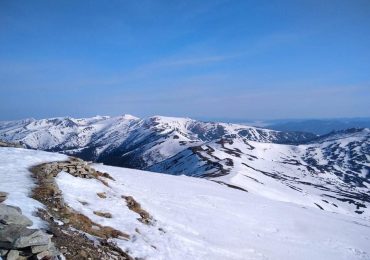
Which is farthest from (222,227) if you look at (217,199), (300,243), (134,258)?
(134,258)

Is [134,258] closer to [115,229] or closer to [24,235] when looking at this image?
[115,229]

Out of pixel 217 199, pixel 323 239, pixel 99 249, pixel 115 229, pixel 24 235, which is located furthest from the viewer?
pixel 217 199

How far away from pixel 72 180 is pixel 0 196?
966 centimetres

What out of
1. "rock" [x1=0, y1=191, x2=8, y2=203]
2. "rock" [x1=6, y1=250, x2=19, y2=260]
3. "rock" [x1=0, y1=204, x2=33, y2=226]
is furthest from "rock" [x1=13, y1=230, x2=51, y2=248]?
"rock" [x1=0, y1=191, x2=8, y2=203]

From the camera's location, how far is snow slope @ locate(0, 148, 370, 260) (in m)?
25.0

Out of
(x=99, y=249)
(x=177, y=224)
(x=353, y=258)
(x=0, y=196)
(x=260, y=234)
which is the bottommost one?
(x=353, y=258)

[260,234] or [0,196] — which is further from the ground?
[0,196]

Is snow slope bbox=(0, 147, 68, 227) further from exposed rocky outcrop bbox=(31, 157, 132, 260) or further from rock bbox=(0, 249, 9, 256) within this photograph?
rock bbox=(0, 249, 9, 256)

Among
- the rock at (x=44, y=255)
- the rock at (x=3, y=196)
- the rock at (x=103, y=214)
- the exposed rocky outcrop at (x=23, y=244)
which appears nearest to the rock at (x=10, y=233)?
the exposed rocky outcrop at (x=23, y=244)

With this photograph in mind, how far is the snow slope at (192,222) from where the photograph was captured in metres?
25.0

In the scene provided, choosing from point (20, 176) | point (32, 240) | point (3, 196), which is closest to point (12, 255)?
point (32, 240)

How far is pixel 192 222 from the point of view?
107 feet

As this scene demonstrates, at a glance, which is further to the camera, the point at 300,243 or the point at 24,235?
the point at 300,243

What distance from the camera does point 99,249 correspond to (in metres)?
19.4
